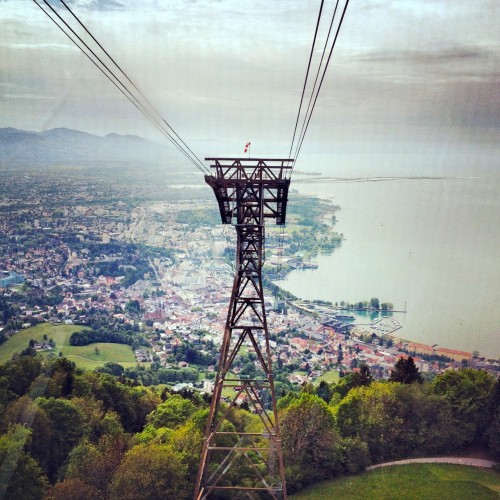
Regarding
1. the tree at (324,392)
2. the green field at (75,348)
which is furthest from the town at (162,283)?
the tree at (324,392)

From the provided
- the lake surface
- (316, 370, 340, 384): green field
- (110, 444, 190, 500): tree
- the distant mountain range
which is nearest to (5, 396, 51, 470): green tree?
(110, 444, 190, 500): tree

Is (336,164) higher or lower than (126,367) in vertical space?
higher

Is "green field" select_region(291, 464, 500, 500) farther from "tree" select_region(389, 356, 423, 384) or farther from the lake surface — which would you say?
the lake surface

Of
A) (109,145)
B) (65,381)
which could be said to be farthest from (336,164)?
(65,381)

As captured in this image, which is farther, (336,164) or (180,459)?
(336,164)

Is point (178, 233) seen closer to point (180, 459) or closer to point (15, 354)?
point (15, 354)

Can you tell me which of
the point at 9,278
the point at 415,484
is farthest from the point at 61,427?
the point at 9,278

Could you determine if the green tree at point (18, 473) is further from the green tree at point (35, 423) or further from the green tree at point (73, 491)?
the green tree at point (35, 423)

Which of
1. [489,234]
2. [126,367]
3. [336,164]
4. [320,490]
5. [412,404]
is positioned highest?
[336,164]
